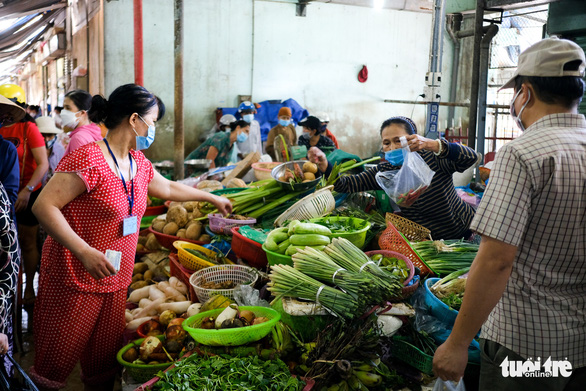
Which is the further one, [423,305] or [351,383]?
[423,305]

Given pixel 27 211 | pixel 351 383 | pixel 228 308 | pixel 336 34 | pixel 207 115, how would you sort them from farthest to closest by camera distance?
1. pixel 336 34
2. pixel 207 115
3. pixel 27 211
4. pixel 228 308
5. pixel 351 383

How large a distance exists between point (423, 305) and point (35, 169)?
427 centimetres

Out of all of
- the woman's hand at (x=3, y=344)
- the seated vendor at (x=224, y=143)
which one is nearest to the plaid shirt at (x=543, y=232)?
the woman's hand at (x=3, y=344)

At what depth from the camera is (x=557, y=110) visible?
167cm

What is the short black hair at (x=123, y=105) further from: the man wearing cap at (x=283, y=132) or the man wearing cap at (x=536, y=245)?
the man wearing cap at (x=283, y=132)

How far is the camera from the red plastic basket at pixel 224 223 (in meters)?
3.75

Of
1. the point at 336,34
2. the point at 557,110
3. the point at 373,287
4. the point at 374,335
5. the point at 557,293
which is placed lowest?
the point at 374,335

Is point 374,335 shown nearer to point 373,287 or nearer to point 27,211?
Answer: point 373,287

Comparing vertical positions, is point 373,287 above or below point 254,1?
below

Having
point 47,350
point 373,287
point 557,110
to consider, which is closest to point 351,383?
point 373,287

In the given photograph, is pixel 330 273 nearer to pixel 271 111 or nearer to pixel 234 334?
pixel 234 334

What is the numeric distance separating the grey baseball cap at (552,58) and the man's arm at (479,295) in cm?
61

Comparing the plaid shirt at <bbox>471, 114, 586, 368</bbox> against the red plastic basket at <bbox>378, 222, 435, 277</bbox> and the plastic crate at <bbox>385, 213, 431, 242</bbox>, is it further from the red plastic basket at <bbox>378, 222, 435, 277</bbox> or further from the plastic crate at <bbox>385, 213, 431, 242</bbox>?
the plastic crate at <bbox>385, 213, 431, 242</bbox>

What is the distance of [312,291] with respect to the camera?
2379 mm
